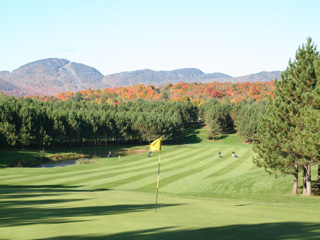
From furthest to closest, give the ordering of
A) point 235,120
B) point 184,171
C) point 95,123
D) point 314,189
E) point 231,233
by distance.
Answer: point 235,120 < point 95,123 < point 184,171 < point 314,189 < point 231,233

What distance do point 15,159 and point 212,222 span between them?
52.5m

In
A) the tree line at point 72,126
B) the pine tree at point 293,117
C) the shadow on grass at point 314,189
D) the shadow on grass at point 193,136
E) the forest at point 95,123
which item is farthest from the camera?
the shadow on grass at point 193,136

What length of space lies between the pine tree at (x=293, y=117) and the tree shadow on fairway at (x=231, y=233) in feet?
41.8

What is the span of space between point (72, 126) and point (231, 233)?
74048 millimetres

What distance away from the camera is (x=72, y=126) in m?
79.4

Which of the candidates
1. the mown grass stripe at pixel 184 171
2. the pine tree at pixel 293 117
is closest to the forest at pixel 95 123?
the mown grass stripe at pixel 184 171

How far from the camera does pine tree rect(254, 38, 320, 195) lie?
22453 millimetres

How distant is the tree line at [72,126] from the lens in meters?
66.1

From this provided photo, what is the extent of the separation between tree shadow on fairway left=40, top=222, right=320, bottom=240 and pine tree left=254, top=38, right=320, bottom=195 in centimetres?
1275

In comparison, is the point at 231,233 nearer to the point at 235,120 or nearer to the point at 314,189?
the point at 314,189

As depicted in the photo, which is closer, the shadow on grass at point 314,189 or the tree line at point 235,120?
the shadow on grass at point 314,189

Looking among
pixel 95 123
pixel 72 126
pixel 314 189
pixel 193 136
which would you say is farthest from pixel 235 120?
pixel 314 189

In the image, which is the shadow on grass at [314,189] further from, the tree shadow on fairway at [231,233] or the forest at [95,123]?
the forest at [95,123]

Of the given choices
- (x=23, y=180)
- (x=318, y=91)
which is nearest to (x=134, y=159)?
(x=23, y=180)
